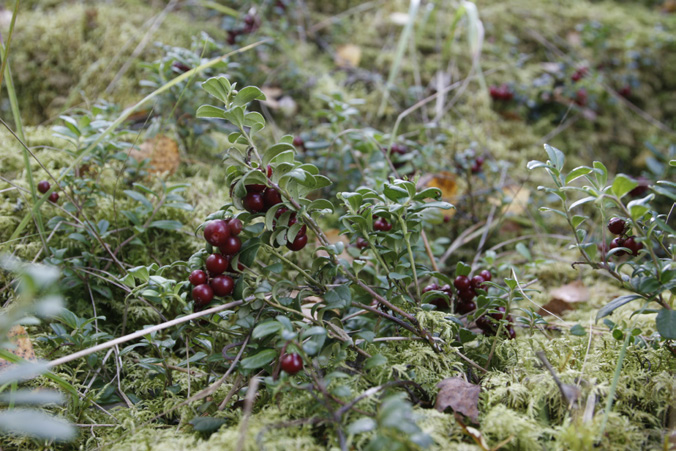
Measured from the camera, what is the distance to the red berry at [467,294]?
157 centimetres

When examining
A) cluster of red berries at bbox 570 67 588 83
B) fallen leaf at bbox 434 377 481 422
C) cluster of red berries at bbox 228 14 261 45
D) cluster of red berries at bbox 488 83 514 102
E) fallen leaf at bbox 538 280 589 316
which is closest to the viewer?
fallen leaf at bbox 434 377 481 422

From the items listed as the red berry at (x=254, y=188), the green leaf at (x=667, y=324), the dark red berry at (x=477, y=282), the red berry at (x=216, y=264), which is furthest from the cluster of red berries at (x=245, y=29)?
the green leaf at (x=667, y=324)

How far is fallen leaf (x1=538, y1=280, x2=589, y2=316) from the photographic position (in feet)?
6.54

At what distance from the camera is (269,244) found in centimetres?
132

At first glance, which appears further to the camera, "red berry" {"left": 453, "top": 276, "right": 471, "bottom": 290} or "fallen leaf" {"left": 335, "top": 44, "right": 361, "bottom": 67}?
"fallen leaf" {"left": 335, "top": 44, "right": 361, "bottom": 67}

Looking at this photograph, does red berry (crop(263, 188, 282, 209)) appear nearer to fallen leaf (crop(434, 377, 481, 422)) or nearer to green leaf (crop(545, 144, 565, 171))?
fallen leaf (crop(434, 377, 481, 422))

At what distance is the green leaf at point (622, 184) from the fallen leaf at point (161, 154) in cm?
187

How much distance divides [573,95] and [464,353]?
2.50 m

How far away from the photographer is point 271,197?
49.9 inches

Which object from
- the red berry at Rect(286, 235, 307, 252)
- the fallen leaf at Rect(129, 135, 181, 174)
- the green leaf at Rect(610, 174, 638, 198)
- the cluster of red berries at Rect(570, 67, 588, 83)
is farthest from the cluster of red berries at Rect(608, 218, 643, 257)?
the cluster of red berries at Rect(570, 67, 588, 83)

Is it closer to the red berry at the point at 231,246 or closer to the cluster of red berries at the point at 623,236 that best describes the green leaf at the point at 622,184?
the cluster of red berries at the point at 623,236

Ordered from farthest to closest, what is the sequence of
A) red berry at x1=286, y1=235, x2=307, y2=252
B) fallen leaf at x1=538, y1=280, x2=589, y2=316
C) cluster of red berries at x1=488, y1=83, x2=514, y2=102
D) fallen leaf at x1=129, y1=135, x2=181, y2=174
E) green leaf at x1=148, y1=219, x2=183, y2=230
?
cluster of red berries at x1=488, y1=83, x2=514, y2=102 → fallen leaf at x1=129, y1=135, x2=181, y2=174 → fallen leaf at x1=538, y1=280, x2=589, y2=316 → green leaf at x1=148, y1=219, x2=183, y2=230 → red berry at x1=286, y1=235, x2=307, y2=252

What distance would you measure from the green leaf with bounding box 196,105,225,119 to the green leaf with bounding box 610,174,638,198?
3.41 ft

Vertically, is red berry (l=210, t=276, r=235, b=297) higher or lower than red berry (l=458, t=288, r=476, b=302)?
higher
